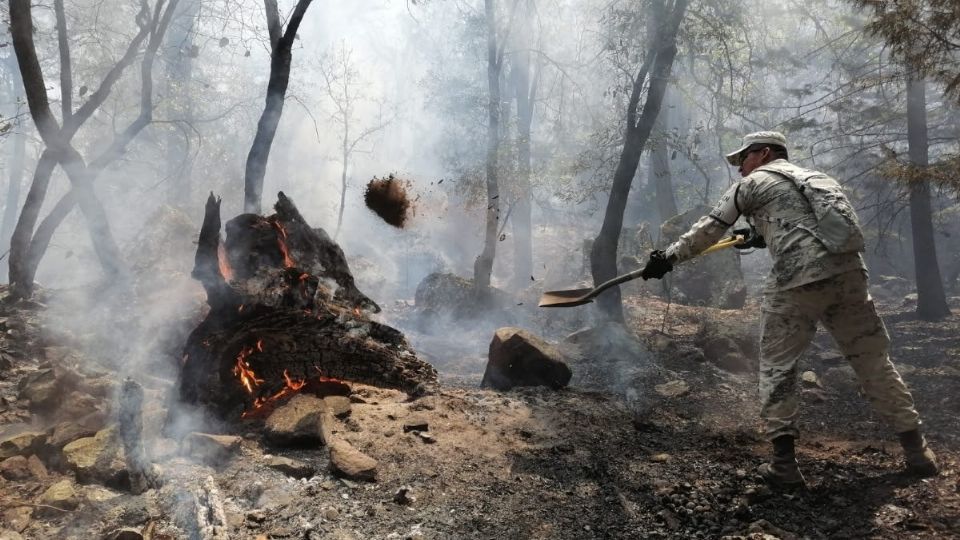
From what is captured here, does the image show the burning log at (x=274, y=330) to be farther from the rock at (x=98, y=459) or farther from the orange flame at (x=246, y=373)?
the rock at (x=98, y=459)

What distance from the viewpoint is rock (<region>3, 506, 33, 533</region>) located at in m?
2.89

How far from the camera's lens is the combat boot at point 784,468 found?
10.8ft

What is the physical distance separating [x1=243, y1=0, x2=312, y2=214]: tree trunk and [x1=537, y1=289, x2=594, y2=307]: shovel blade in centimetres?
497

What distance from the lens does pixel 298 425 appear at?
408 centimetres

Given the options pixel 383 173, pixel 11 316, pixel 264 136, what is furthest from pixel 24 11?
pixel 383 173

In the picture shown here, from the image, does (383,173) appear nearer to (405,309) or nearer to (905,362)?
(405,309)

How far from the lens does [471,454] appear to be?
162 inches

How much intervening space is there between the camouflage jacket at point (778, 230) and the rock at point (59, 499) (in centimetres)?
417

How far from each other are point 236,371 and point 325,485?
5.90 ft

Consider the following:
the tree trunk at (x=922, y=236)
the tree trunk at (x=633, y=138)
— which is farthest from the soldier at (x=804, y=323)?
the tree trunk at (x=922, y=236)

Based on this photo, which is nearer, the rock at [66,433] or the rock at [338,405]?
the rock at [66,433]

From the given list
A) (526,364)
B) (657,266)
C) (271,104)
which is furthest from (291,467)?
(271,104)

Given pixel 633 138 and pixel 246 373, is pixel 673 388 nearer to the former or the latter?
pixel 246 373

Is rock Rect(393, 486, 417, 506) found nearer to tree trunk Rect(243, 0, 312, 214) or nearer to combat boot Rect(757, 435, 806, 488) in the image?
combat boot Rect(757, 435, 806, 488)
